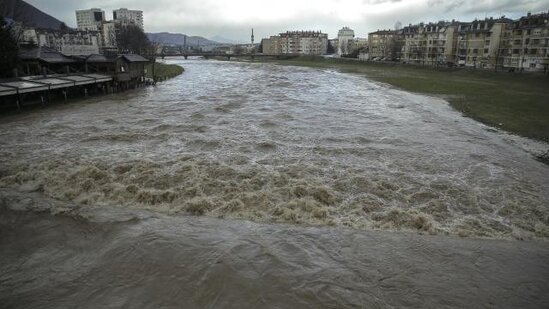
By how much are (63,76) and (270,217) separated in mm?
32671

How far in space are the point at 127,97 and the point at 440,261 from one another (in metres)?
36.1

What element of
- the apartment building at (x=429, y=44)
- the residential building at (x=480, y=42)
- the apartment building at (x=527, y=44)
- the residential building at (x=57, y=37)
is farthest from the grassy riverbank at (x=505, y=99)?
the residential building at (x=57, y=37)

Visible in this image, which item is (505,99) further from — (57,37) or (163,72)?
(57,37)

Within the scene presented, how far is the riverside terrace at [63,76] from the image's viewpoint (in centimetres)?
2866

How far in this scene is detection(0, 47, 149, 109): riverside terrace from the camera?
28.7 m

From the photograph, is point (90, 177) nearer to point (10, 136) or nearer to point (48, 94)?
point (10, 136)

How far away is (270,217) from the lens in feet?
38.7

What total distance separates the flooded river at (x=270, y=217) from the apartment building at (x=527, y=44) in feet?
189

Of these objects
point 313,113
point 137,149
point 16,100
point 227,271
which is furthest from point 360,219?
point 16,100

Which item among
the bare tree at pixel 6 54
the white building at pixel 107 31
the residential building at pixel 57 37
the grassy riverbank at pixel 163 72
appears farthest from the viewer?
the white building at pixel 107 31

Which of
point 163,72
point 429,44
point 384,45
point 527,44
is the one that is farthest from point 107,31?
point 527,44

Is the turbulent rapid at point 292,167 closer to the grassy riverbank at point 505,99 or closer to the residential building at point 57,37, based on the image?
the grassy riverbank at point 505,99

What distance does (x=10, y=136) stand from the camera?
21.3 m

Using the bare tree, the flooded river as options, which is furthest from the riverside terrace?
the flooded river
